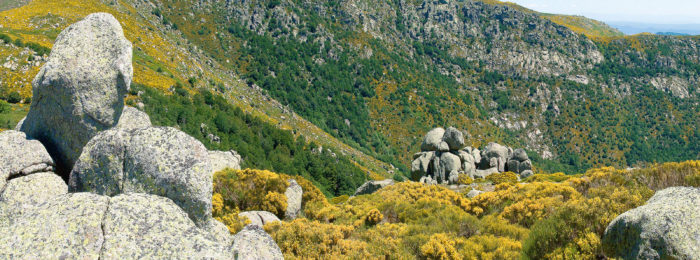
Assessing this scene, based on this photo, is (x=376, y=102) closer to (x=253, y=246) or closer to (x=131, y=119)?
(x=131, y=119)

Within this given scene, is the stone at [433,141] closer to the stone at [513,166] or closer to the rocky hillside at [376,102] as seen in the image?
the stone at [513,166]

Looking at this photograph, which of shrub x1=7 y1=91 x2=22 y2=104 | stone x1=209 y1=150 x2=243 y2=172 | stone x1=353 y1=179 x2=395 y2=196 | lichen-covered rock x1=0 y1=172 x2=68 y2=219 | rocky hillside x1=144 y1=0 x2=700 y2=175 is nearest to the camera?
lichen-covered rock x1=0 y1=172 x2=68 y2=219

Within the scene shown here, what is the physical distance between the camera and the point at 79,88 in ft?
29.7

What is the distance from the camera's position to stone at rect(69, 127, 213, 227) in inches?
299

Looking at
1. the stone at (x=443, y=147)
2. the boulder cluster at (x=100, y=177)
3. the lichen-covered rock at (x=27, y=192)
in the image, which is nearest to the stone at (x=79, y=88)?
the boulder cluster at (x=100, y=177)

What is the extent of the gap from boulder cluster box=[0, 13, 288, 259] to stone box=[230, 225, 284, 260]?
0.10ft

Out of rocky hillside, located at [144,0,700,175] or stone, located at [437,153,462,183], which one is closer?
stone, located at [437,153,462,183]

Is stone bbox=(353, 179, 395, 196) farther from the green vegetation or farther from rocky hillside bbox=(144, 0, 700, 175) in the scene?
rocky hillside bbox=(144, 0, 700, 175)

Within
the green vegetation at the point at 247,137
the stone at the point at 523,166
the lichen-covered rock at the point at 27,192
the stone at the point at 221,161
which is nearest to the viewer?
the lichen-covered rock at the point at 27,192

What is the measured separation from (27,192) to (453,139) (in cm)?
4665

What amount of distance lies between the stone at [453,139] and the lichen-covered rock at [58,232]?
46739 millimetres

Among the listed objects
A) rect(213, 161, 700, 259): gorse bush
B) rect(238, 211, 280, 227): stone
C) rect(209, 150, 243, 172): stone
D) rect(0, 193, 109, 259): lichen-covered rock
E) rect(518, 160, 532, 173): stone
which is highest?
rect(0, 193, 109, 259): lichen-covered rock

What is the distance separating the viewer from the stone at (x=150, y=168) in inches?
299

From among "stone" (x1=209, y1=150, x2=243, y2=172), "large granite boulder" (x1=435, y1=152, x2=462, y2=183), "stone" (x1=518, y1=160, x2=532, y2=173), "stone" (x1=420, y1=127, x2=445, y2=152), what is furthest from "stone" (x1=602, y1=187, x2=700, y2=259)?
"stone" (x1=518, y1=160, x2=532, y2=173)
